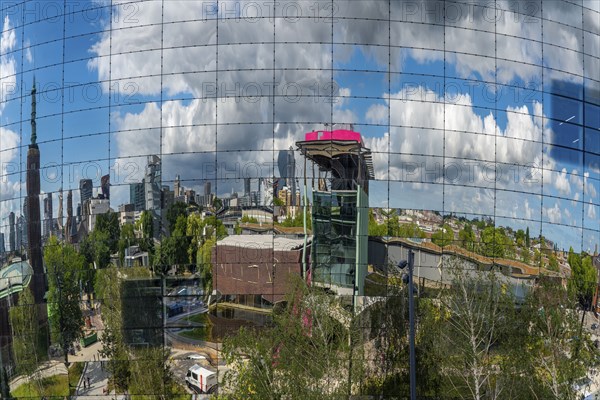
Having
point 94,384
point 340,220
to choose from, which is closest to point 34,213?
point 94,384

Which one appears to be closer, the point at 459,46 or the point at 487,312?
the point at 487,312

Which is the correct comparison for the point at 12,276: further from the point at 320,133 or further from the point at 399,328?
the point at 399,328

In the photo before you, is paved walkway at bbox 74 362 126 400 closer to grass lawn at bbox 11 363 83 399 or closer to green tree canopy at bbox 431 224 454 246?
grass lawn at bbox 11 363 83 399

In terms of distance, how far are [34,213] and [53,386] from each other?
697cm

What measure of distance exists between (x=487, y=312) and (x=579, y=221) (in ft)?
23.9

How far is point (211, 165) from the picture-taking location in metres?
23.0

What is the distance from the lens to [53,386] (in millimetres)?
23828

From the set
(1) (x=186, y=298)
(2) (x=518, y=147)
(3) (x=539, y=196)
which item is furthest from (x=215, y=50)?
(3) (x=539, y=196)

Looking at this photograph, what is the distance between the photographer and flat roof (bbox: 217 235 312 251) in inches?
877

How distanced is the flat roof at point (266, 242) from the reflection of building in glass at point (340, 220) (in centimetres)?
70

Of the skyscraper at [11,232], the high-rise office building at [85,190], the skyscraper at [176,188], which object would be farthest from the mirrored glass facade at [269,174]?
the skyscraper at [11,232]

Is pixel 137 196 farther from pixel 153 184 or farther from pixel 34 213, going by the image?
pixel 34 213

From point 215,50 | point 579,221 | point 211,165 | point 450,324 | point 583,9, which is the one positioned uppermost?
point 583,9

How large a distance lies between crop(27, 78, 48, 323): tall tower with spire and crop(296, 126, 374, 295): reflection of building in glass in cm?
1112
